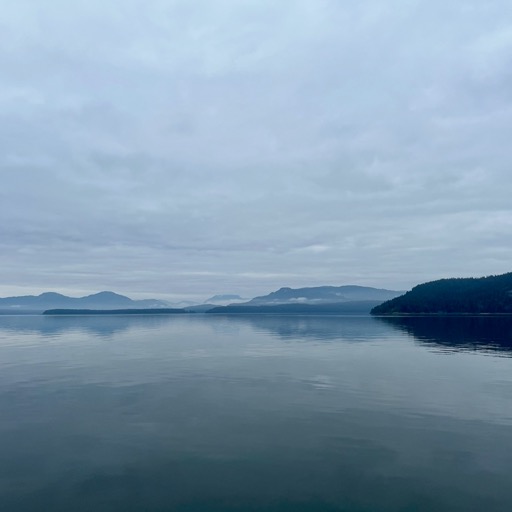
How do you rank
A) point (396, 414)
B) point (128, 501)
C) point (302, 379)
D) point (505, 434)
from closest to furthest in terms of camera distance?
point (128, 501) → point (505, 434) → point (396, 414) → point (302, 379)

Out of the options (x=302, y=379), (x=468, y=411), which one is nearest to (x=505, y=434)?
(x=468, y=411)

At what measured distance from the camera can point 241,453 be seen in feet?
80.5

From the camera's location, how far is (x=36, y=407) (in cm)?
3534

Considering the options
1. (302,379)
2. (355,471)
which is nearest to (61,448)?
(355,471)

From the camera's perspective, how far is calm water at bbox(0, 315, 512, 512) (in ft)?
63.3

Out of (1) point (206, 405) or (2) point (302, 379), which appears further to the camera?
(2) point (302, 379)

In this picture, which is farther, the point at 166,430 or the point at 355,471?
the point at 166,430

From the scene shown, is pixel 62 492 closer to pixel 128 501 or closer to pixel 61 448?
pixel 128 501

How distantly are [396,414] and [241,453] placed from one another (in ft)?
47.6

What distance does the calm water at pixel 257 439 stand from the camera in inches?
760

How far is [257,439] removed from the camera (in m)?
27.0

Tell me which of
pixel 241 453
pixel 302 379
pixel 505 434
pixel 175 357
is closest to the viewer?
pixel 241 453

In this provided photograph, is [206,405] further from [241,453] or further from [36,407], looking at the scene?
[36,407]

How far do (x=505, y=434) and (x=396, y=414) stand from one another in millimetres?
7548
